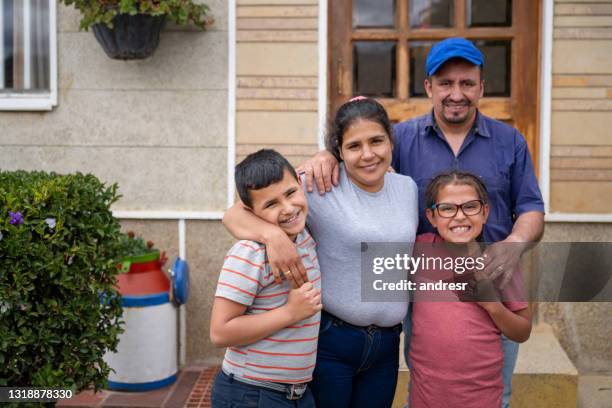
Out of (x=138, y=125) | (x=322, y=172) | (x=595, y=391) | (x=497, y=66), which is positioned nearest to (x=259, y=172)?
(x=322, y=172)

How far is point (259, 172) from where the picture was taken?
2.07m

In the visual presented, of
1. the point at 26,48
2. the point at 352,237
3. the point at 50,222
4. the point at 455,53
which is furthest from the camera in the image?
the point at 26,48

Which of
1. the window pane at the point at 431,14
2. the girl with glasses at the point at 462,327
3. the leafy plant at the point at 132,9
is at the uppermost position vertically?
the window pane at the point at 431,14

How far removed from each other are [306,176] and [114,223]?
5.62 ft

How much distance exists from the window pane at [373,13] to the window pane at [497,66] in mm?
605

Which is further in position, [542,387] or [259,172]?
[542,387]

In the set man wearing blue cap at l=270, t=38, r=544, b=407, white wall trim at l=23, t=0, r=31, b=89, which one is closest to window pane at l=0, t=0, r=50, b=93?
white wall trim at l=23, t=0, r=31, b=89

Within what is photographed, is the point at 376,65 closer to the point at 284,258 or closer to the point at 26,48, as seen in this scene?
the point at 26,48

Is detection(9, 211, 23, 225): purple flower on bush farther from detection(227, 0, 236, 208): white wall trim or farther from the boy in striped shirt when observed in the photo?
detection(227, 0, 236, 208): white wall trim

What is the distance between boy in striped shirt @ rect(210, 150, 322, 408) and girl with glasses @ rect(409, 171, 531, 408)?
380 millimetres

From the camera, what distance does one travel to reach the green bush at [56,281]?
3102mm

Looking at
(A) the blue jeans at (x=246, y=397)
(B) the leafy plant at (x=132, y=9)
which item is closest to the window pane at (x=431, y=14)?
(B) the leafy plant at (x=132, y=9)

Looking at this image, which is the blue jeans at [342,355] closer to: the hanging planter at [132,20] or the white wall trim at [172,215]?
the white wall trim at [172,215]

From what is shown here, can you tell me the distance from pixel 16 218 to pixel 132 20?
1.63 m
